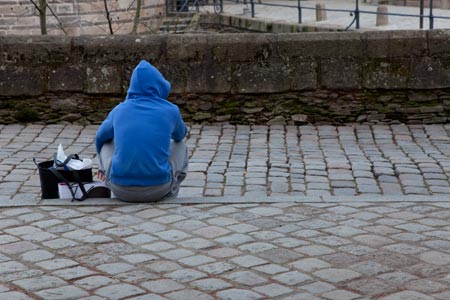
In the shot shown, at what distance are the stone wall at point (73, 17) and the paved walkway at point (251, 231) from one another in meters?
15.4

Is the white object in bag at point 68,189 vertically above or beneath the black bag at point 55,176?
beneath

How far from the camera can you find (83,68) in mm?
→ 10688

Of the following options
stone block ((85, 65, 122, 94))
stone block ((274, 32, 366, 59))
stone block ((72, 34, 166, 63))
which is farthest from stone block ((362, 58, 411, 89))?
stone block ((85, 65, 122, 94))

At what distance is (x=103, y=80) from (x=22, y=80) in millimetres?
858

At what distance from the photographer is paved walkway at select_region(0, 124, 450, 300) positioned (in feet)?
18.1

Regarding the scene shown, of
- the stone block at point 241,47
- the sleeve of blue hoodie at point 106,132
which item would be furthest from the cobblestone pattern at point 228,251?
the stone block at point 241,47

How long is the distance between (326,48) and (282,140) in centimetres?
118

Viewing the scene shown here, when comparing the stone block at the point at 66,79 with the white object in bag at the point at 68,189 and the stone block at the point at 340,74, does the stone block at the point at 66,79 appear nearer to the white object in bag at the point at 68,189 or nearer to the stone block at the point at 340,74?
the stone block at the point at 340,74

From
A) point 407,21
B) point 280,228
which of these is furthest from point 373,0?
point 280,228

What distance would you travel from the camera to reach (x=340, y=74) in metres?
10.6

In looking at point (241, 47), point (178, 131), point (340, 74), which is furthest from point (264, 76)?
point (178, 131)

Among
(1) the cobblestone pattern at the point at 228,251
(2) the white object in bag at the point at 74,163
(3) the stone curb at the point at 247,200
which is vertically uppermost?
Answer: (2) the white object in bag at the point at 74,163

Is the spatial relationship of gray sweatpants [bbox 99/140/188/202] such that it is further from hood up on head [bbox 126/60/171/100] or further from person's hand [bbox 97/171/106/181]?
hood up on head [bbox 126/60/171/100]

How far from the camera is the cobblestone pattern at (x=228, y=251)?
546 centimetres
